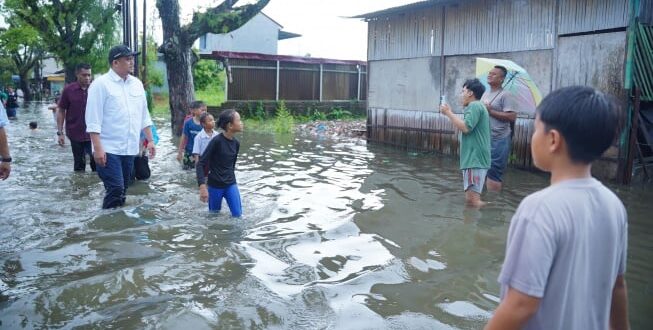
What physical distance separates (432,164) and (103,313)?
28.4 ft

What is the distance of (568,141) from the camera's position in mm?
1831

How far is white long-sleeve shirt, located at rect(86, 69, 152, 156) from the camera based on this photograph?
223 inches

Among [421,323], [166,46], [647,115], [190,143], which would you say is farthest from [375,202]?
[166,46]

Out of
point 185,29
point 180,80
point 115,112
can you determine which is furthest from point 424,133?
point 115,112

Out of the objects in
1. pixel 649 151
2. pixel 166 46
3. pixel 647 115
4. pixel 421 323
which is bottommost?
pixel 421 323

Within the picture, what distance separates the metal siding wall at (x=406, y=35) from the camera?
12.8 metres

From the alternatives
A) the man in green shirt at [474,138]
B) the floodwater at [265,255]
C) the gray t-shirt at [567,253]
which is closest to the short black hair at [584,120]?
the gray t-shirt at [567,253]

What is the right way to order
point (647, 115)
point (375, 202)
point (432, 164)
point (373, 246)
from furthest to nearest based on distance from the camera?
point (432, 164), point (647, 115), point (375, 202), point (373, 246)

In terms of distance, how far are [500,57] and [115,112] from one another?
822 centimetres

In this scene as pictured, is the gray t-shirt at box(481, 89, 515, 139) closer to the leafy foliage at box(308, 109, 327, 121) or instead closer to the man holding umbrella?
the man holding umbrella

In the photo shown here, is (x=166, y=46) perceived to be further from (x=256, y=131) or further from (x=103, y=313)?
(x=103, y=313)

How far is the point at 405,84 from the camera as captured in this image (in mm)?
13836

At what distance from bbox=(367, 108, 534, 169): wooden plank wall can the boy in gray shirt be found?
9.11 m

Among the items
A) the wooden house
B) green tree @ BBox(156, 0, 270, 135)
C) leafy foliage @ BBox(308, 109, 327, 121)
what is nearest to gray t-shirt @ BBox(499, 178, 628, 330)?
the wooden house
